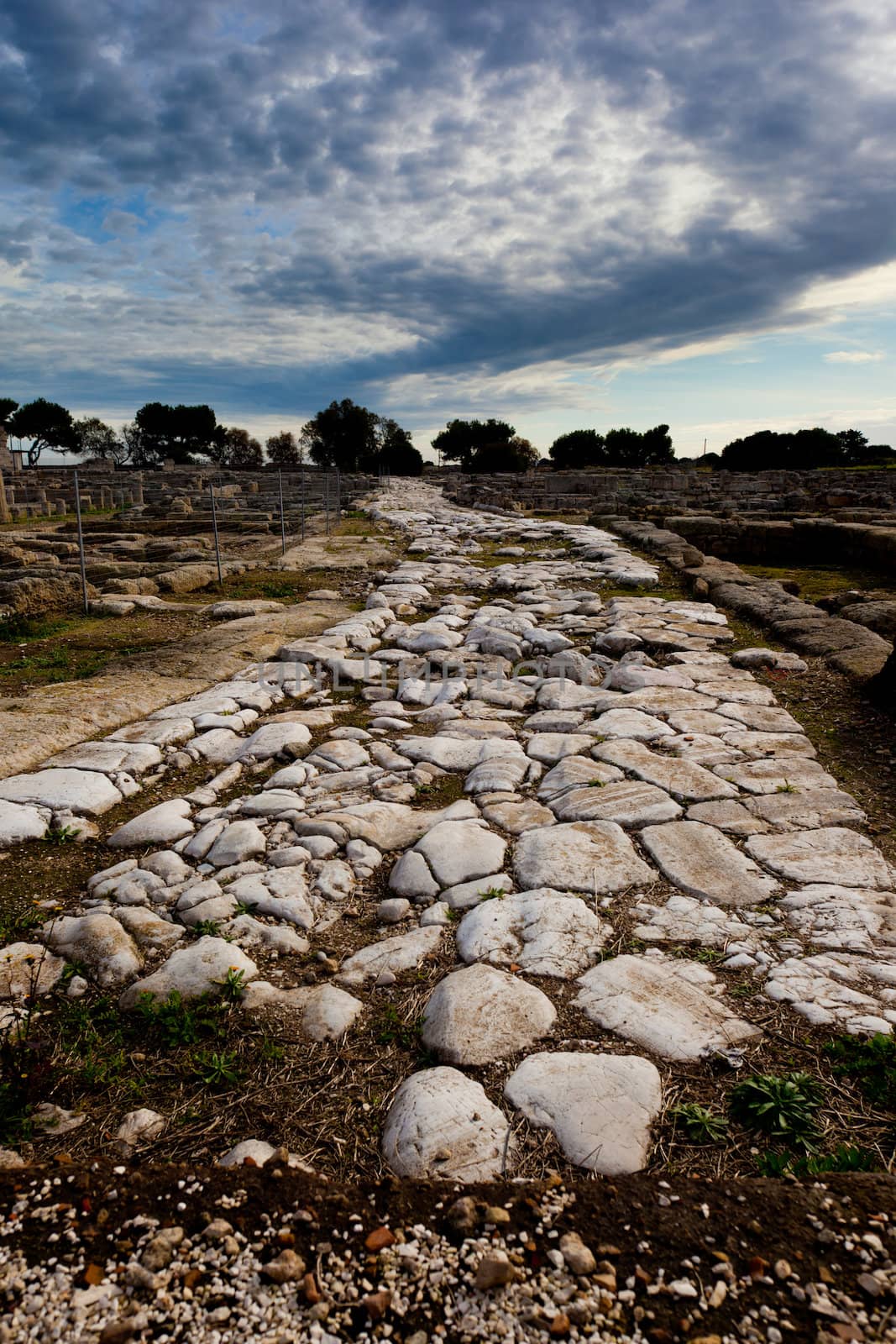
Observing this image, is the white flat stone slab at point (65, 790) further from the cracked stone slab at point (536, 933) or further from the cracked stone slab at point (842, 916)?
the cracked stone slab at point (842, 916)

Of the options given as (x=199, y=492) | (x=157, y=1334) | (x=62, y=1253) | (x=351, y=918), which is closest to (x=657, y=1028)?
(x=351, y=918)

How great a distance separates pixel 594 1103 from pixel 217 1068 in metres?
1.03

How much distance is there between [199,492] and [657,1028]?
89.4ft

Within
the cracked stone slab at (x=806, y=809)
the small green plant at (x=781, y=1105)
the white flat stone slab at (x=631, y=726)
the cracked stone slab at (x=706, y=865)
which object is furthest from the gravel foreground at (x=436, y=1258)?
the white flat stone slab at (x=631, y=726)

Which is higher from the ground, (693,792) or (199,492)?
(199,492)

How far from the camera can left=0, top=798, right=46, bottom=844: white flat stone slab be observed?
3.29m

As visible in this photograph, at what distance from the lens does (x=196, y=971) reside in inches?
95.3

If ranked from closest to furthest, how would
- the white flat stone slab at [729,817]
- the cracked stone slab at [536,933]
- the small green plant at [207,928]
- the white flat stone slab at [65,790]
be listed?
the cracked stone slab at [536,933] < the small green plant at [207,928] < the white flat stone slab at [729,817] < the white flat stone slab at [65,790]

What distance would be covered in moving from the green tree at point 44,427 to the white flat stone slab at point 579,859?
6689cm

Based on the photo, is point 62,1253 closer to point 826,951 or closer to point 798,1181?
point 798,1181

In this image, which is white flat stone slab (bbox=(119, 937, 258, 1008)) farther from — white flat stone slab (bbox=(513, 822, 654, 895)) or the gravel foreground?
white flat stone slab (bbox=(513, 822, 654, 895))

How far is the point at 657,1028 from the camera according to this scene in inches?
83.7

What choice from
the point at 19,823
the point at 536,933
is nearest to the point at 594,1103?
the point at 536,933

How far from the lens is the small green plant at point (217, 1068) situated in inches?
80.1
